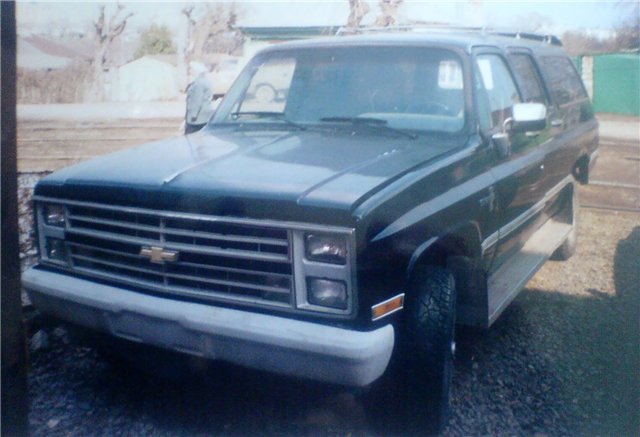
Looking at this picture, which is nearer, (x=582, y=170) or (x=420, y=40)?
(x=420, y=40)

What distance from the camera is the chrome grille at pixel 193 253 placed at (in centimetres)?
291

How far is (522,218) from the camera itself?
479cm

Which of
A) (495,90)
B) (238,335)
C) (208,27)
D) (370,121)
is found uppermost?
(208,27)

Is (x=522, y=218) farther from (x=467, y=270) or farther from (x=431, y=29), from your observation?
(x=431, y=29)

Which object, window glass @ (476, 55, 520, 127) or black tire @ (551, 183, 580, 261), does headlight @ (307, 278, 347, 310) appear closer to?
window glass @ (476, 55, 520, 127)

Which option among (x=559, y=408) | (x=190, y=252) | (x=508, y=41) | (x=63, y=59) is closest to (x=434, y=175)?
(x=190, y=252)

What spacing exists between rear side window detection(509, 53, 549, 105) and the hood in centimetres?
154

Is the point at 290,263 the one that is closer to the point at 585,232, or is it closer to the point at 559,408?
the point at 559,408

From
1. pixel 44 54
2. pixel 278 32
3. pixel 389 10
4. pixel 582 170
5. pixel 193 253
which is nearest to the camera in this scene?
pixel 193 253

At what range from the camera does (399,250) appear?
295 cm

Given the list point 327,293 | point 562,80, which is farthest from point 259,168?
point 562,80

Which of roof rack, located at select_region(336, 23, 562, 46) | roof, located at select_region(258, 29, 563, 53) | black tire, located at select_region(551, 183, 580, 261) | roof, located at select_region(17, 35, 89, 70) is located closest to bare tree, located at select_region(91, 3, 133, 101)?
roof, located at select_region(17, 35, 89, 70)

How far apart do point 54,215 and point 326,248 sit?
155 centimetres

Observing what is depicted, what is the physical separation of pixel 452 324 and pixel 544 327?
1837mm
